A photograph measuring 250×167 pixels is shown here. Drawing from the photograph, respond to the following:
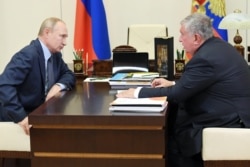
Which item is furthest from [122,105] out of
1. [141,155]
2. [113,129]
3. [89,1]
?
[89,1]

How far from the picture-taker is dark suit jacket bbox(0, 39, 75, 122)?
252cm

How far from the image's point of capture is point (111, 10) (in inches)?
224

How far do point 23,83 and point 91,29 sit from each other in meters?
2.43

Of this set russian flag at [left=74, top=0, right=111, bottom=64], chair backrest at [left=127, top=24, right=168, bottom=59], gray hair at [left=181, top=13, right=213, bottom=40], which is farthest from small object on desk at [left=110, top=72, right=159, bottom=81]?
russian flag at [left=74, top=0, right=111, bottom=64]

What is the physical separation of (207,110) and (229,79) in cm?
21

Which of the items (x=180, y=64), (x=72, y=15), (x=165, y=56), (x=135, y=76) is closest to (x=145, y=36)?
(x=72, y=15)

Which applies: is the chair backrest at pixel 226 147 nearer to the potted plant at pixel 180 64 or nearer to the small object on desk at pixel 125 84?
the small object on desk at pixel 125 84

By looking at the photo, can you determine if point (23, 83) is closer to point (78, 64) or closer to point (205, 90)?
point (78, 64)

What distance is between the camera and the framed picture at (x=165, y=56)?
3.13m

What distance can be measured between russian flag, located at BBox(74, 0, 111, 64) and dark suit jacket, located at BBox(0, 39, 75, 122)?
2.09 meters

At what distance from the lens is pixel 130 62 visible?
3.20 metres

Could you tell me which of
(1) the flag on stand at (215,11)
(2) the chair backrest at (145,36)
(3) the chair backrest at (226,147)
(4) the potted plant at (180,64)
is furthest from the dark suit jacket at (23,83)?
(1) the flag on stand at (215,11)

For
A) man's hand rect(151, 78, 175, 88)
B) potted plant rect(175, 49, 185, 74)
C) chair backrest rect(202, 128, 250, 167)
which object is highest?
potted plant rect(175, 49, 185, 74)

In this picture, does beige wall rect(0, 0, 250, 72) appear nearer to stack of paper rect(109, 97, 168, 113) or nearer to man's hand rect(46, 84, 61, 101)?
man's hand rect(46, 84, 61, 101)
